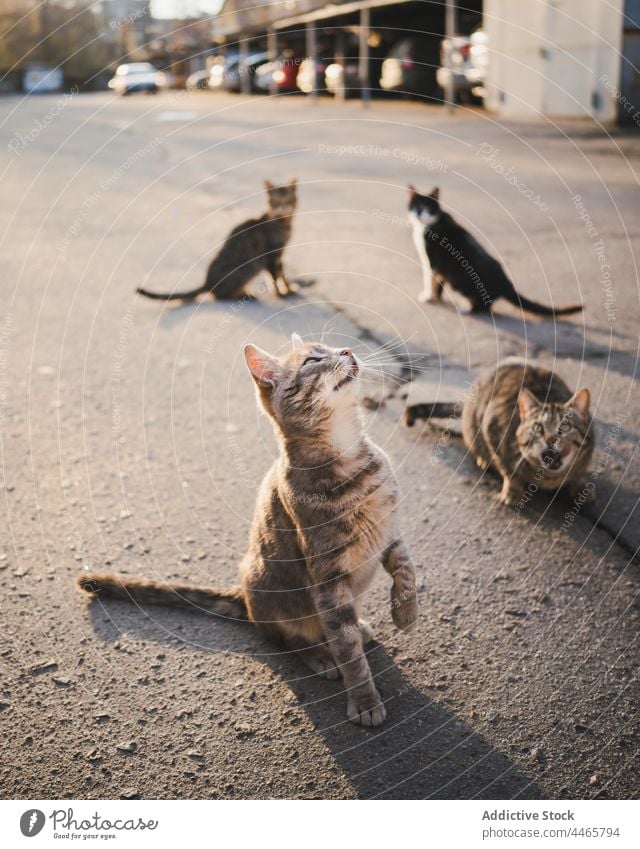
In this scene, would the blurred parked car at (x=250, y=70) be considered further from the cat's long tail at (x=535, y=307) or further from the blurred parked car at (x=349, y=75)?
the cat's long tail at (x=535, y=307)

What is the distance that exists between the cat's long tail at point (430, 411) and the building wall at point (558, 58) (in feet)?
35.8

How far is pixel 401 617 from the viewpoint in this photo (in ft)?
9.11

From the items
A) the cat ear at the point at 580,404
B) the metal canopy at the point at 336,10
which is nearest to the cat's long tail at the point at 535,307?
the cat ear at the point at 580,404

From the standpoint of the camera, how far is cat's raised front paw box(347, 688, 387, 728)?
254 cm

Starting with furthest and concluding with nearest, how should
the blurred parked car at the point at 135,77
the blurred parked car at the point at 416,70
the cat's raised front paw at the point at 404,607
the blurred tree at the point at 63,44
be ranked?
the blurred parked car at the point at 135,77 → the blurred tree at the point at 63,44 → the blurred parked car at the point at 416,70 → the cat's raised front paw at the point at 404,607

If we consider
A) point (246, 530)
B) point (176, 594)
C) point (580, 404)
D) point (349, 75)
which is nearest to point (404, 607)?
point (176, 594)

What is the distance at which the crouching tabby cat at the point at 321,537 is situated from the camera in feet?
8.60

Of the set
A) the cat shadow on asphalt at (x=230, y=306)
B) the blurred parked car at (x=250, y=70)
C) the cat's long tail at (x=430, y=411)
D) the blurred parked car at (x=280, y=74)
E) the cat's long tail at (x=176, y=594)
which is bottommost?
the cat's long tail at (x=176, y=594)

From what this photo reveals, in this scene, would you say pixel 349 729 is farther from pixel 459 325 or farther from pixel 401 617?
pixel 459 325

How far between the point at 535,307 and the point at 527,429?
250cm

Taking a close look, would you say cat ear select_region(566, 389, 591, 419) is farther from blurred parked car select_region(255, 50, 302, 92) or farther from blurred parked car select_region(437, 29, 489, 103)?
blurred parked car select_region(255, 50, 302, 92)

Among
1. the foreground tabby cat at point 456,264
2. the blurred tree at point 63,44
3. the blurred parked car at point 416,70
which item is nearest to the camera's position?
the foreground tabby cat at point 456,264

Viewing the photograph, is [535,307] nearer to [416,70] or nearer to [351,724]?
[351,724]

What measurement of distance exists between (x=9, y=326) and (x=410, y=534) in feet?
A: 14.9
